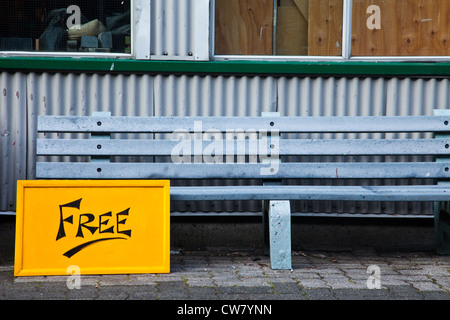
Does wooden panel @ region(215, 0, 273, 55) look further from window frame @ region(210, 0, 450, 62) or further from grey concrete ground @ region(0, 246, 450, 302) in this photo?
grey concrete ground @ region(0, 246, 450, 302)

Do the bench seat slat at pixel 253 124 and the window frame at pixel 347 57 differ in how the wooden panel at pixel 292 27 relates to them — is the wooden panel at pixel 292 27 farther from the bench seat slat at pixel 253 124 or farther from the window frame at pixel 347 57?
the bench seat slat at pixel 253 124

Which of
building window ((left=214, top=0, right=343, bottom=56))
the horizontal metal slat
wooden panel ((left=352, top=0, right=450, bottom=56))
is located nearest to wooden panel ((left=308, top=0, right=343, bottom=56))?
building window ((left=214, top=0, right=343, bottom=56))

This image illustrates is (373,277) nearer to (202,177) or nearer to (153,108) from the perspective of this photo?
(202,177)

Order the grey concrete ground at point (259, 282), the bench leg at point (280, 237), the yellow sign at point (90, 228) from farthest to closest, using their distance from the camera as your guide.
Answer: the bench leg at point (280, 237) → the yellow sign at point (90, 228) → the grey concrete ground at point (259, 282)

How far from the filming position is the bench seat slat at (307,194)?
427 centimetres

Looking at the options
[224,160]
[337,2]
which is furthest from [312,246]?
[337,2]

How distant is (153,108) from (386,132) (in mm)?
1984

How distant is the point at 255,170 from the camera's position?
184 inches

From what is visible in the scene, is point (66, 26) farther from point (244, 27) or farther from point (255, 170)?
point (255, 170)

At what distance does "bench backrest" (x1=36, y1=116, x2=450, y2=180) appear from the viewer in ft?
14.9

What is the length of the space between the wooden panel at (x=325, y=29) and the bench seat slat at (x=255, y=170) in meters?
1.17

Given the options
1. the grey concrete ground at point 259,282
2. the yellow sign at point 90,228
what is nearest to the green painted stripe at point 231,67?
the yellow sign at point 90,228

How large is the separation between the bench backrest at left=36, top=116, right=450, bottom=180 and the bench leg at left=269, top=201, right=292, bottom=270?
0.53m

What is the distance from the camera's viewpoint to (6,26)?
5.01 meters
